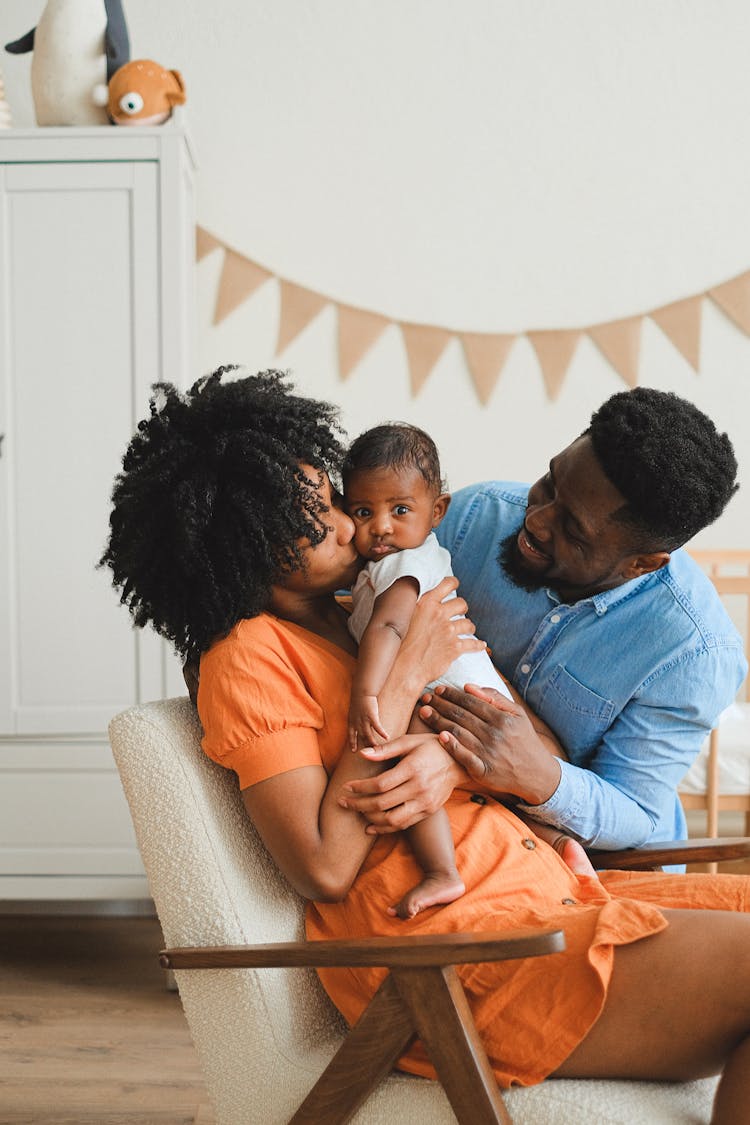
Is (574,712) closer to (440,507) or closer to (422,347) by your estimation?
(440,507)

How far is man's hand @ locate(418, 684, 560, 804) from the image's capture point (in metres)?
1.25

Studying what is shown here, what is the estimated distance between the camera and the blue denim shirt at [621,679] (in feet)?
4.64

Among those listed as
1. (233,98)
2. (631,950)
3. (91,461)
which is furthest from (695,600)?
(233,98)

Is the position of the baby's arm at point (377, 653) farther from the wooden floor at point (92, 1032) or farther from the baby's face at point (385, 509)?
the wooden floor at point (92, 1032)

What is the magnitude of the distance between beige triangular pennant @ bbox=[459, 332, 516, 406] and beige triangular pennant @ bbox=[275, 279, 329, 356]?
451 mm

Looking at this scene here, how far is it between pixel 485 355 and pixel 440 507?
5.42ft

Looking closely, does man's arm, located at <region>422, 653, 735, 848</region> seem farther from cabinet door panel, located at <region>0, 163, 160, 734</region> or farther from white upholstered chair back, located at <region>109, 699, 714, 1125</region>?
cabinet door panel, located at <region>0, 163, 160, 734</region>

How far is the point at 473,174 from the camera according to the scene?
10.1 feet

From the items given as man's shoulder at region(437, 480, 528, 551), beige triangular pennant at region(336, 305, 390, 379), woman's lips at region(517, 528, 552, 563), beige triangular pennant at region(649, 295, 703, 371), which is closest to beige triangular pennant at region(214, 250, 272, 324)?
beige triangular pennant at region(336, 305, 390, 379)

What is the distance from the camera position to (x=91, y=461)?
2537 mm

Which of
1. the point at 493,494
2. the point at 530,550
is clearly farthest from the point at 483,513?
the point at 530,550

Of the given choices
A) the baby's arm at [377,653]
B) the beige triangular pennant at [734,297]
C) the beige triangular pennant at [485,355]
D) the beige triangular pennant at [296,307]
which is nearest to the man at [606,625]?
the baby's arm at [377,653]

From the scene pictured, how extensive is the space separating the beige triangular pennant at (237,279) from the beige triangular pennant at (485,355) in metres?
0.64

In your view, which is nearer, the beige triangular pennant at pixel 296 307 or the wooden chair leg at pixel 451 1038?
the wooden chair leg at pixel 451 1038
